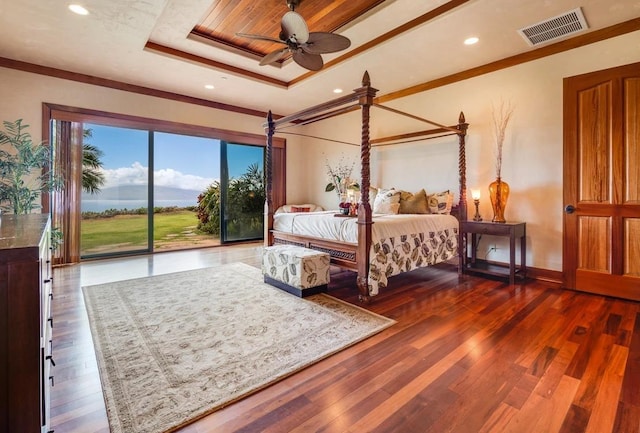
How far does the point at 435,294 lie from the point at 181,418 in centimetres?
273

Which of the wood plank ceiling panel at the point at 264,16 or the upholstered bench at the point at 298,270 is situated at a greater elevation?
the wood plank ceiling panel at the point at 264,16

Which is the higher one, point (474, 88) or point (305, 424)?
point (474, 88)

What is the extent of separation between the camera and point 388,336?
2400mm

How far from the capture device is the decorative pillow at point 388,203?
4.61 meters

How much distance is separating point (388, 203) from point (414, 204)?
0.37 meters

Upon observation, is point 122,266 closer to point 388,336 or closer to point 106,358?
point 106,358

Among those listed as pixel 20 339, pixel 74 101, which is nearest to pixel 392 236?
pixel 20 339

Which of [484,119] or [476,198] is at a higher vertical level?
[484,119]

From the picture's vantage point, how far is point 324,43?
311 centimetres

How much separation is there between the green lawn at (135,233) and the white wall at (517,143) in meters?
4.92

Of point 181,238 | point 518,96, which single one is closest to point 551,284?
point 518,96

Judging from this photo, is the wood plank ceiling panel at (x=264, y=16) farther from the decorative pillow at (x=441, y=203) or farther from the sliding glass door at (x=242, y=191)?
the sliding glass door at (x=242, y=191)

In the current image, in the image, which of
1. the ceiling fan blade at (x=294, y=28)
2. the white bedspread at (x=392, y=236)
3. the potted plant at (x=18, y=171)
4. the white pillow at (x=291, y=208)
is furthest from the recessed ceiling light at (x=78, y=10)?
the white pillow at (x=291, y=208)

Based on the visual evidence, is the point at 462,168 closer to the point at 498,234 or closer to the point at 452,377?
the point at 498,234
